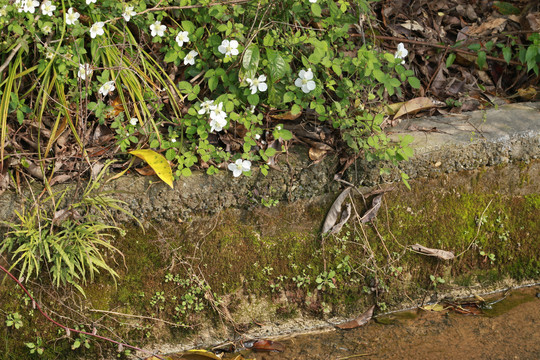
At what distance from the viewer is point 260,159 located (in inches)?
95.0

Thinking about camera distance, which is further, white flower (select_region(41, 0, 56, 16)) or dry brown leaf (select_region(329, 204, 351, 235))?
dry brown leaf (select_region(329, 204, 351, 235))

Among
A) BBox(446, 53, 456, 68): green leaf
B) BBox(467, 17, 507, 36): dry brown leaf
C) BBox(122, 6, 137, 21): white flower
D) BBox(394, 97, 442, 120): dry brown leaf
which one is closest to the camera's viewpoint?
BBox(122, 6, 137, 21): white flower

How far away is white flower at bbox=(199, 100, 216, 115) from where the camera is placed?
2234mm

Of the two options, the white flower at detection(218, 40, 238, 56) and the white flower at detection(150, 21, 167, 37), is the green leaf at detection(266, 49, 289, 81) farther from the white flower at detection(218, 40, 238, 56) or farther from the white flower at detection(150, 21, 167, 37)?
the white flower at detection(150, 21, 167, 37)

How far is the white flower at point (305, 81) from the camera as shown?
220 cm

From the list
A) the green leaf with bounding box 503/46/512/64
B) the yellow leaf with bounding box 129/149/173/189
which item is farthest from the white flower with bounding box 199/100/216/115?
the green leaf with bounding box 503/46/512/64

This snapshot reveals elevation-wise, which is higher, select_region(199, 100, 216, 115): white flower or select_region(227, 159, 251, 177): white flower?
select_region(199, 100, 216, 115): white flower

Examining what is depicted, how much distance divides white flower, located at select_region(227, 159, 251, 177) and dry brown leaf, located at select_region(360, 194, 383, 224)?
62 centimetres

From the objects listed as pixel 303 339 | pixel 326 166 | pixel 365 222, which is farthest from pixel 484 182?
pixel 303 339

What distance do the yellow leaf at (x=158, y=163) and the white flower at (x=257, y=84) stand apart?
0.50m

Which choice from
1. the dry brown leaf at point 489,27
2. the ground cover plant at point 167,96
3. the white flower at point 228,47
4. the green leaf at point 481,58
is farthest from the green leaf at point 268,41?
the dry brown leaf at point 489,27

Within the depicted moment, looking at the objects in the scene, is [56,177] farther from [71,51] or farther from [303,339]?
[303,339]

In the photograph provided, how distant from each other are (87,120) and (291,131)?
975mm

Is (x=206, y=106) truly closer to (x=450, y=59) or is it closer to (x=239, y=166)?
(x=239, y=166)
